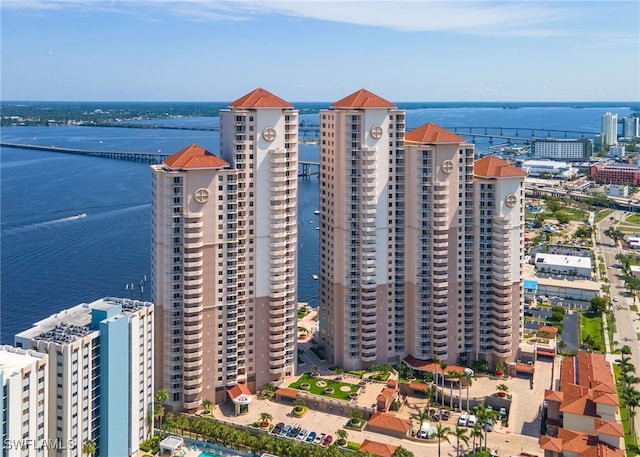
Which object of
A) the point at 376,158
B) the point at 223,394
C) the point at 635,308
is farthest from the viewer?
the point at 635,308

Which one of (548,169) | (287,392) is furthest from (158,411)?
(548,169)

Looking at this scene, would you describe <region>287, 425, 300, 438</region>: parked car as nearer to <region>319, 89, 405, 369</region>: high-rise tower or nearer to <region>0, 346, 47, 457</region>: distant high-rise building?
<region>319, 89, 405, 369</region>: high-rise tower

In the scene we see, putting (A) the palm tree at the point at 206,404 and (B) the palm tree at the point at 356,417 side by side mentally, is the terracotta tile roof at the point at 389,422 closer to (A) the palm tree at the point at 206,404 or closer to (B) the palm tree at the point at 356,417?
(B) the palm tree at the point at 356,417

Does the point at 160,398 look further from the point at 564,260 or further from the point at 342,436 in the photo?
the point at 564,260

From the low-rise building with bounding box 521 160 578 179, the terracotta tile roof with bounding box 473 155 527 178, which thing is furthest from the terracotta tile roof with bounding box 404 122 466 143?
the low-rise building with bounding box 521 160 578 179

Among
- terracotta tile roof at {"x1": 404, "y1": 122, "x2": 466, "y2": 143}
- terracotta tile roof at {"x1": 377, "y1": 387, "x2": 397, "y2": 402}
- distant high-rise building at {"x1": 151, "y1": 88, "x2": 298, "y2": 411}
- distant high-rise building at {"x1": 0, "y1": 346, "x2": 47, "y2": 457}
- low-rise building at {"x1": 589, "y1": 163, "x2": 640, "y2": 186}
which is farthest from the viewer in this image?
low-rise building at {"x1": 589, "y1": 163, "x2": 640, "y2": 186}

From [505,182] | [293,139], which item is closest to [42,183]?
→ [293,139]

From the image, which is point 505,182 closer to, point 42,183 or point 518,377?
point 518,377
